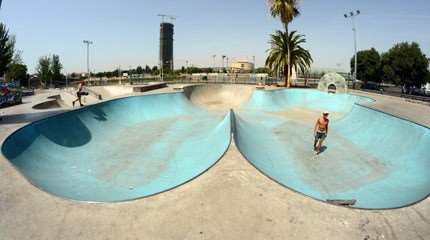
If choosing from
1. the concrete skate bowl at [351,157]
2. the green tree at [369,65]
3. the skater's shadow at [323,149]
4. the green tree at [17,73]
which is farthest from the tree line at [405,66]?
the green tree at [17,73]

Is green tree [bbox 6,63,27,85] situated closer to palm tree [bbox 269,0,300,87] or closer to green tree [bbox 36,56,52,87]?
green tree [bbox 36,56,52,87]

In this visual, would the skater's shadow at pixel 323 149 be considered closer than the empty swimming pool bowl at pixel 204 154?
No

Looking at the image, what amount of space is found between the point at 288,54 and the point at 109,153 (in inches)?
946

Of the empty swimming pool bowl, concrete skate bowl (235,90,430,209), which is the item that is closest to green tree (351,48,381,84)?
concrete skate bowl (235,90,430,209)

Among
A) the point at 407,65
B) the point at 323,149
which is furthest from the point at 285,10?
the point at 407,65

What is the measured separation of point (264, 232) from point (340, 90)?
72.8 feet

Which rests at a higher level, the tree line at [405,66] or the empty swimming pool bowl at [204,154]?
the tree line at [405,66]

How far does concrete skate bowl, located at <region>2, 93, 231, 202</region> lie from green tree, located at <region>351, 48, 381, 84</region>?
154 ft

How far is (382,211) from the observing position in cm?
Answer: 538

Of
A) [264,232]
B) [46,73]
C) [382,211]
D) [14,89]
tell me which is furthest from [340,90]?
[46,73]

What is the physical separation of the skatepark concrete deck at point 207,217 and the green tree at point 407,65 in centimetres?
4580

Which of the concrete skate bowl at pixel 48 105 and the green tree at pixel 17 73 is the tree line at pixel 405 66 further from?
the green tree at pixel 17 73

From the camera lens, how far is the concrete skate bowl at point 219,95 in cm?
2581

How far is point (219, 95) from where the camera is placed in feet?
92.3
